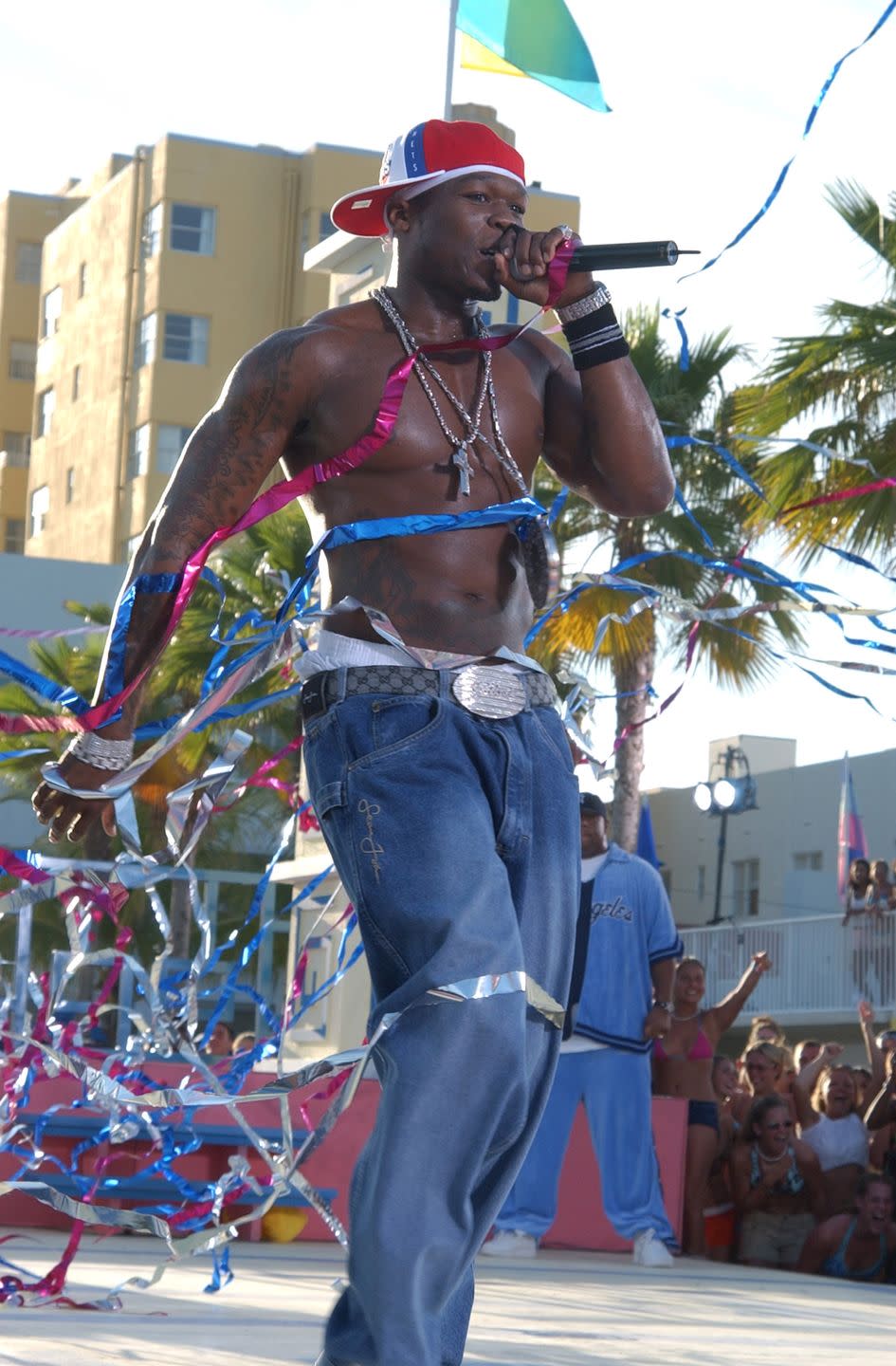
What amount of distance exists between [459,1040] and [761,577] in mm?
2084

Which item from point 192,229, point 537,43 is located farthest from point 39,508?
point 537,43

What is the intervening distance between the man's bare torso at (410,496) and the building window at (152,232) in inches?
1539

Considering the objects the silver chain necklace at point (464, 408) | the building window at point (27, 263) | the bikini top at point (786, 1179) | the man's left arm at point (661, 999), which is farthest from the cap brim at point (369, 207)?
the building window at point (27, 263)

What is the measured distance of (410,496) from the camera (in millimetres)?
3133

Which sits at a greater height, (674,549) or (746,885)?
(674,549)

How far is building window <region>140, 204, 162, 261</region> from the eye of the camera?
41.1 meters

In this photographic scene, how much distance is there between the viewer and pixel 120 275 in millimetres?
42688

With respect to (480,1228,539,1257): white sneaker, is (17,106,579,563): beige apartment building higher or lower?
higher

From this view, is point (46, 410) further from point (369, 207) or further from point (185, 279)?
point (369, 207)

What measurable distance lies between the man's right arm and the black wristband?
0.40m

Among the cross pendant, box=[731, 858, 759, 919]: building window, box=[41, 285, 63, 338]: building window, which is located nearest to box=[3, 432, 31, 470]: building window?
box=[41, 285, 63, 338]: building window

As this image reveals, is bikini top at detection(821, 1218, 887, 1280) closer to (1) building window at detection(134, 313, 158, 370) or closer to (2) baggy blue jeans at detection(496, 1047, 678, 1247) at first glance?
(2) baggy blue jeans at detection(496, 1047, 678, 1247)

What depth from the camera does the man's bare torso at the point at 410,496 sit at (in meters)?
3.08

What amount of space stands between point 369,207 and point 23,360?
166ft
